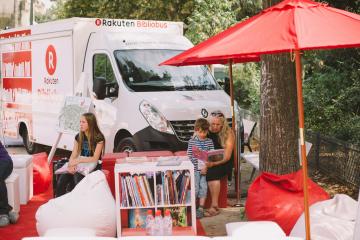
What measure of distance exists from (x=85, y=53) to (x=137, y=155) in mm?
4096

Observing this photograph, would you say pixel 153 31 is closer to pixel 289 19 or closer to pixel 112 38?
pixel 112 38

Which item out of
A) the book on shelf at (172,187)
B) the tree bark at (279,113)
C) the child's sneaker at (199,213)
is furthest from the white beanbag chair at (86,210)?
the tree bark at (279,113)

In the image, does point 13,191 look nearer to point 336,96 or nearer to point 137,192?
point 137,192

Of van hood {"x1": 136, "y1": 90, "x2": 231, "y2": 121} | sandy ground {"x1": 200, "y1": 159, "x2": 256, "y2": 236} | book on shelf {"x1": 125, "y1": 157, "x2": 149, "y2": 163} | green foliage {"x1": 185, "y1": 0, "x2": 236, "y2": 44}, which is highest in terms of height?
green foliage {"x1": 185, "y1": 0, "x2": 236, "y2": 44}

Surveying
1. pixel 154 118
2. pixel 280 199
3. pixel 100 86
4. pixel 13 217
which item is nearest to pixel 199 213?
pixel 280 199

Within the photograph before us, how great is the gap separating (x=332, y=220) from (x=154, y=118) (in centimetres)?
431

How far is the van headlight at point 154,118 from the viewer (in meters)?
9.10

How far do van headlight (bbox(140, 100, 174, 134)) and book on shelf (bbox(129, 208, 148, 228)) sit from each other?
9.43 feet

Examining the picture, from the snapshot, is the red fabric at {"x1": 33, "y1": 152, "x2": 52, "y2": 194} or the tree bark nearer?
the tree bark

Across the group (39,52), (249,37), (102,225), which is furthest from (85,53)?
(249,37)

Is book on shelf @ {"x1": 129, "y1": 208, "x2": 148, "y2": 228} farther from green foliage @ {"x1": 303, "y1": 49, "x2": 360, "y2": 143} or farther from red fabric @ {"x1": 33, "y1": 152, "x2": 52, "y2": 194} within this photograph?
green foliage @ {"x1": 303, "y1": 49, "x2": 360, "y2": 143}

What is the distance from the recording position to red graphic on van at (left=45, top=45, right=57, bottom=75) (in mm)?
11586

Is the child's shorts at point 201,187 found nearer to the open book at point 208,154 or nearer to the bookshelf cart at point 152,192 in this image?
the open book at point 208,154

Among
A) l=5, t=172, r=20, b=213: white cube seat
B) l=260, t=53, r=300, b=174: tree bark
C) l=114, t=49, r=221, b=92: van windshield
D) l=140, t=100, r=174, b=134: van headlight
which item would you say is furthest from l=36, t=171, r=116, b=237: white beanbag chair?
l=114, t=49, r=221, b=92: van windshield
